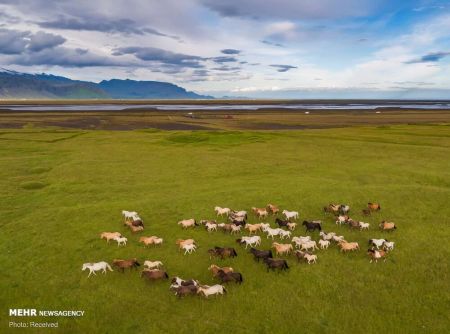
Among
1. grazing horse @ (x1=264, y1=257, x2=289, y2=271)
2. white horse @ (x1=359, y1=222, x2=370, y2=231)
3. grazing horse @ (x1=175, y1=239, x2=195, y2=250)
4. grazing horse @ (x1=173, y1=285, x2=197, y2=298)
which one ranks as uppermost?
white horse @ (x1=359, y1=222, x2=370, y2=231)

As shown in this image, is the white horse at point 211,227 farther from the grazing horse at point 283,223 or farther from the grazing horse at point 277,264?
the grazing horse at point 277,264

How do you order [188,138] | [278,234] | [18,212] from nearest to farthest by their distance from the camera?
[278,234], [18,212], [188,138]

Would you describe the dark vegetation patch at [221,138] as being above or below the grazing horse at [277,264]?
above

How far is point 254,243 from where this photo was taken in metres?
19.3

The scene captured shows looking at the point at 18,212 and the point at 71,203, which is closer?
the point at 18,212

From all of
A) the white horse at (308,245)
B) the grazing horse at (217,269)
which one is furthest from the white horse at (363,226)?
the grazing horse at (217,269)

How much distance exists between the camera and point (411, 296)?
14.7 m

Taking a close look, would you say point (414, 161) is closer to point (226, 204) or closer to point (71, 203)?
point (226, 204)

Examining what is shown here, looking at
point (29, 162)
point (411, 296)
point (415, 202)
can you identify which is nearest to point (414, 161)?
point (415, 202)

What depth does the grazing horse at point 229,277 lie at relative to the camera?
1545cm

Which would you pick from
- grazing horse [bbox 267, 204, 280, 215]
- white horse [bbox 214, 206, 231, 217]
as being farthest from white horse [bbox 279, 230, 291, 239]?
white horse [bbox 214, 206, 231, 217]

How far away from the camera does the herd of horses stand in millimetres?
15586

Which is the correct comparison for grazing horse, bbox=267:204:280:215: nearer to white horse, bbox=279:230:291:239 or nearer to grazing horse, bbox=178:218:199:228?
white horse, bbox=279:230:291:239

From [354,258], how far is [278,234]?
431 centimetres
